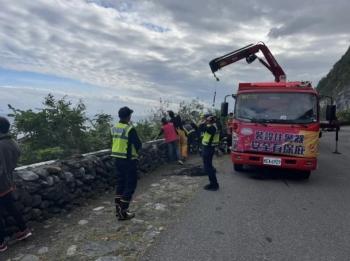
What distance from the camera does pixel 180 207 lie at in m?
7.23

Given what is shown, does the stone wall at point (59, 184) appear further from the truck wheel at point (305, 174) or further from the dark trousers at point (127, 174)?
the truck wheel at point (305, 174)

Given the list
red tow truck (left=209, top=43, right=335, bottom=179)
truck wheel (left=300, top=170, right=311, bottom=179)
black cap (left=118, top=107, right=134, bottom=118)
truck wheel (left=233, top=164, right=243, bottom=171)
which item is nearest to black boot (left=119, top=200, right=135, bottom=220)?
black cap (left=118, top=107, right=134, bottom=118)

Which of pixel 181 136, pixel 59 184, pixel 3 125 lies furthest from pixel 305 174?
pixel 3 125

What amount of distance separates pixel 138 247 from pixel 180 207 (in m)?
2.12

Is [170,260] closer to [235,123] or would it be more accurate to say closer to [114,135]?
[114,135]

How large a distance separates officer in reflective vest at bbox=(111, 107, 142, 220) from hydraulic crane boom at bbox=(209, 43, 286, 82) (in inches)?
371

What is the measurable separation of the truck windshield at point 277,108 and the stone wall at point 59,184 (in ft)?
13.3

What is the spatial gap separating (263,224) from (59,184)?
380 centimetres

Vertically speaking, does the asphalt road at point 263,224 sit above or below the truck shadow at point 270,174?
below

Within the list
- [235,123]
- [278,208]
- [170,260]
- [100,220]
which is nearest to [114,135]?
[100,220]

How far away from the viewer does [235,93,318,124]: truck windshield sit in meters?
10.0

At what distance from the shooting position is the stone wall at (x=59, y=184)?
20.5 ft

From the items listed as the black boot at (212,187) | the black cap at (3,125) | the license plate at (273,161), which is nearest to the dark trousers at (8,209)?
the black cap at (3,125)

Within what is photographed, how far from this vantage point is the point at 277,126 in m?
9.99
